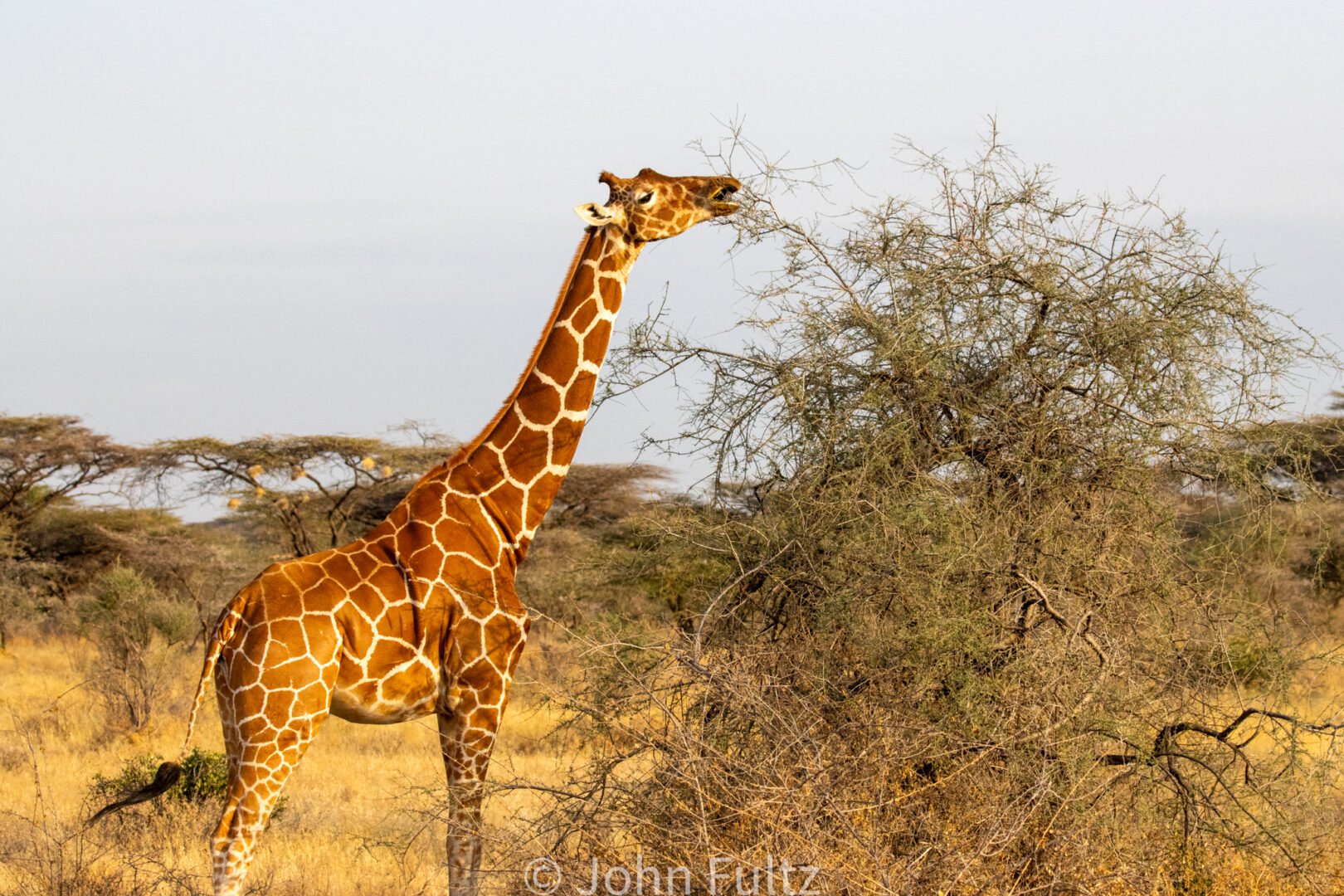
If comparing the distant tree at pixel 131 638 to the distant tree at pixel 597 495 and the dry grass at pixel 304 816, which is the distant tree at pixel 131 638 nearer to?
the dry grass at pixel 304 816

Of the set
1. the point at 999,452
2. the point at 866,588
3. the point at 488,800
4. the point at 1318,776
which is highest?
the point at 999,452

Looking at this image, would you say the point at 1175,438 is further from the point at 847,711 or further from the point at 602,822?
the point at 602,822

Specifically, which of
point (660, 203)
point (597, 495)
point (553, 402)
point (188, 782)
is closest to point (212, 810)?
point (188, 782)

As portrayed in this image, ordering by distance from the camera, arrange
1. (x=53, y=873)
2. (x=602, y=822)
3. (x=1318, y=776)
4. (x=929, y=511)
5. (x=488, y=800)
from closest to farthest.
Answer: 1. (x=602, y=822)
2. (x=929, y=511)
3. (x=1318, y=776)
4. (x=53, y=873)
5. (x=488, y=800)

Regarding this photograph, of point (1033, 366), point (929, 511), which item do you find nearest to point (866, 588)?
point (929, 511)

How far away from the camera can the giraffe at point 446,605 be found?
4.98 m

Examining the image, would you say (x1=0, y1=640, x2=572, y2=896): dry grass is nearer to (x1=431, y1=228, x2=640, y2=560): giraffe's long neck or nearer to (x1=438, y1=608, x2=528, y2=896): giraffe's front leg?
(x1=438, y1=608, x2=528, y2=896): giraffe's front leg

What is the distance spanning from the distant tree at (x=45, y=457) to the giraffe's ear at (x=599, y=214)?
59.8ft

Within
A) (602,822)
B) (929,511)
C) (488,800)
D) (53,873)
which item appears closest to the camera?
(602,822)

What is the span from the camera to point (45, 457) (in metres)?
22.2

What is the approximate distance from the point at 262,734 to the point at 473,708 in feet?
2.42

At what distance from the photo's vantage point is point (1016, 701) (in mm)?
4480

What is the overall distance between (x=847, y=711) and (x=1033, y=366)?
1.47m

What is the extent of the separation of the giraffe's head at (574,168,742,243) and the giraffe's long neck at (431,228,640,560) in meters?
0.14
